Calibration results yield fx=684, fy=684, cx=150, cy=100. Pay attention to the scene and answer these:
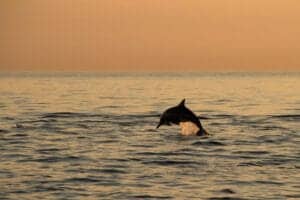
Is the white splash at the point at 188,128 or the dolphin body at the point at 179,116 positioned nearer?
the dolphin body at the point at 179,116

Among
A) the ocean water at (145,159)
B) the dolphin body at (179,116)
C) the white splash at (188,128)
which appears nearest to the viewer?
the ocean water at (145,159)

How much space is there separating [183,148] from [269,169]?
5442 millimetres

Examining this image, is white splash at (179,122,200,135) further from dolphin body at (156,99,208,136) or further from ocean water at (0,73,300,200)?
dolphin body at (156,99,208,136)

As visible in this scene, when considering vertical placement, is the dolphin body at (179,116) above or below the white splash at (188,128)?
above

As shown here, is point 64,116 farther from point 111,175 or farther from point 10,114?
point 111,175

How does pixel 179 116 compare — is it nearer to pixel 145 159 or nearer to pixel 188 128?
pixel 188 128

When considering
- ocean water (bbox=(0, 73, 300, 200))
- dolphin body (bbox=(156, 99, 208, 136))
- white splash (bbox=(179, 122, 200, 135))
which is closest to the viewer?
ocean water (bbox=(0, 73, 300, 200))

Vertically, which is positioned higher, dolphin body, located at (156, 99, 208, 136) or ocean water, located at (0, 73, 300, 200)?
dolphin body, located at (156, 99, 208, 136)

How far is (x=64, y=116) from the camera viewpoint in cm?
4034

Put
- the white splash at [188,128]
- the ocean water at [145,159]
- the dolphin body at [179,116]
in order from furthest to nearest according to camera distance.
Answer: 1. the white splash at [188,128]
2. the dolphin body at [179,116]
3. the ocean water at [145,159]

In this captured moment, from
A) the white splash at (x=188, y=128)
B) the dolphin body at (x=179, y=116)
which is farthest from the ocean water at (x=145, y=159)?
the dolphin body at (x=179, y=116)

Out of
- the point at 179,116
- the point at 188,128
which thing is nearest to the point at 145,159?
the point at 179,116

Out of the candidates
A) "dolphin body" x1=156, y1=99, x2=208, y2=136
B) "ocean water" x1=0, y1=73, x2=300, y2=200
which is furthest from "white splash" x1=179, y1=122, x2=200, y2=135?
"dolphin body" x1=156, y1=99, x2=208, y2=136

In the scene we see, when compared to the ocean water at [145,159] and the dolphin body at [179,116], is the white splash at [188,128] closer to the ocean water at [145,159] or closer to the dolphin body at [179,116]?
the ocean water at [145,159]
